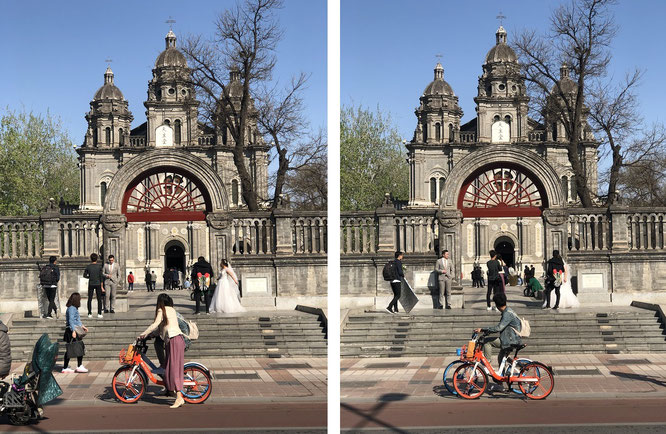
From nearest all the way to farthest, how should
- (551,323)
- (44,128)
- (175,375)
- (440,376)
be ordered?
1. (175,375)
2. (440,376)
3. (551,323)
4. (44,128)

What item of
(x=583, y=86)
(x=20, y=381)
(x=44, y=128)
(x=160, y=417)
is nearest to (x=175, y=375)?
(x=160, y=417)

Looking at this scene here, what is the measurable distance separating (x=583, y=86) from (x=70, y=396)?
2158 centimetres

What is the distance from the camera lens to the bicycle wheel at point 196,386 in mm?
13367

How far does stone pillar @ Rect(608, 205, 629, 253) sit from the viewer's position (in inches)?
965

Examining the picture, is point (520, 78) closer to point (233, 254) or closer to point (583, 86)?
point (583, 86)

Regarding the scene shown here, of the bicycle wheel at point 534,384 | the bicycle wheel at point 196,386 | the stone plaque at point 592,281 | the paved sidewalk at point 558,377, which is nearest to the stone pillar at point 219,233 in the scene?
the paved sidewalk at point 558,377

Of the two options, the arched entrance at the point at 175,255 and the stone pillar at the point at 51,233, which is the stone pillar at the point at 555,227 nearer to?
the stone pillar at the point at 51,233

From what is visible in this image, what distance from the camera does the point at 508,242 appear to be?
62.2 m

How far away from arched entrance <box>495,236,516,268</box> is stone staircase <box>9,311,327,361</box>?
140ft

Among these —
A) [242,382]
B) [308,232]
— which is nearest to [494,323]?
[242,382]

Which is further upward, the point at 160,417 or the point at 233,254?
the point at 233,254

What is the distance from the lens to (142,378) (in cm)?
1349

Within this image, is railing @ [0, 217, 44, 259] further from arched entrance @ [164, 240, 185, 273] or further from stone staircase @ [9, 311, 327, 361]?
arched entrance @ [164, 240, 185, 273]

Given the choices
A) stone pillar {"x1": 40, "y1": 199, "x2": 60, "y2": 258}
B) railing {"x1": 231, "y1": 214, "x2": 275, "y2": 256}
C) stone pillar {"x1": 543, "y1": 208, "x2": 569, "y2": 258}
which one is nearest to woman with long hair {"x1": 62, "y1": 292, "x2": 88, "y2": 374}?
railing {"x1": 231, "y1": 214, "x2": 275, "y2": 256}
